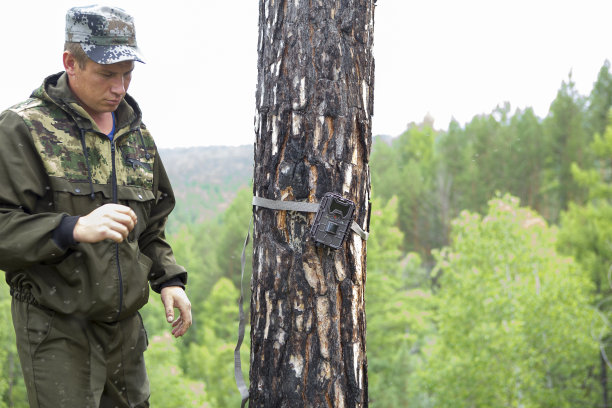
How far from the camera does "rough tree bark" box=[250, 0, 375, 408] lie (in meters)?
2.63

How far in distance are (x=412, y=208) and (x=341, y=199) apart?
49323mm

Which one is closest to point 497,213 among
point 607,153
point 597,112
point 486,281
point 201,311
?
point 486,281

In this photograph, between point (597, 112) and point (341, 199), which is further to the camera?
point (597, 112)

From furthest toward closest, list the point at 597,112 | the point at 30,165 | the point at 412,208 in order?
the point at 412,208 < the point at 597,112 < the point at 30,165

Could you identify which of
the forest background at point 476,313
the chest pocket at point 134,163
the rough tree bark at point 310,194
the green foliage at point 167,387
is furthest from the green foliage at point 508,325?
the chest pocket at point 134,163

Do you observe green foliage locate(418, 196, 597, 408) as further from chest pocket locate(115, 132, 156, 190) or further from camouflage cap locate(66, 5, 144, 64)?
camouflage cap locate(66, 5, 144, 64)

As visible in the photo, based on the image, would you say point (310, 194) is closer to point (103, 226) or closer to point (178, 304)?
point (178, 304)

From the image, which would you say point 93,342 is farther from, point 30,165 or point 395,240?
point 395,240

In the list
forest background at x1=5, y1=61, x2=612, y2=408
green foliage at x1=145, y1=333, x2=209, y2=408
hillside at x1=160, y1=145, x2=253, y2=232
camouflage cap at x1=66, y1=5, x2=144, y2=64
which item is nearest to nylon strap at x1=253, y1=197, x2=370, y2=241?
camouflage cap at x1=66, y1=5, x2=144, y2=64

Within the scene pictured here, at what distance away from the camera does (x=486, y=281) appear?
25125 mm

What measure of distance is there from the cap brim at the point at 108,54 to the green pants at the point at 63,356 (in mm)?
950

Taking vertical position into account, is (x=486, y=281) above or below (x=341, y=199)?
below

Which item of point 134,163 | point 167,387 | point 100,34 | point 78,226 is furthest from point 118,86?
point 167,387

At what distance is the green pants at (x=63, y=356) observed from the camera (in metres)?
2.31
